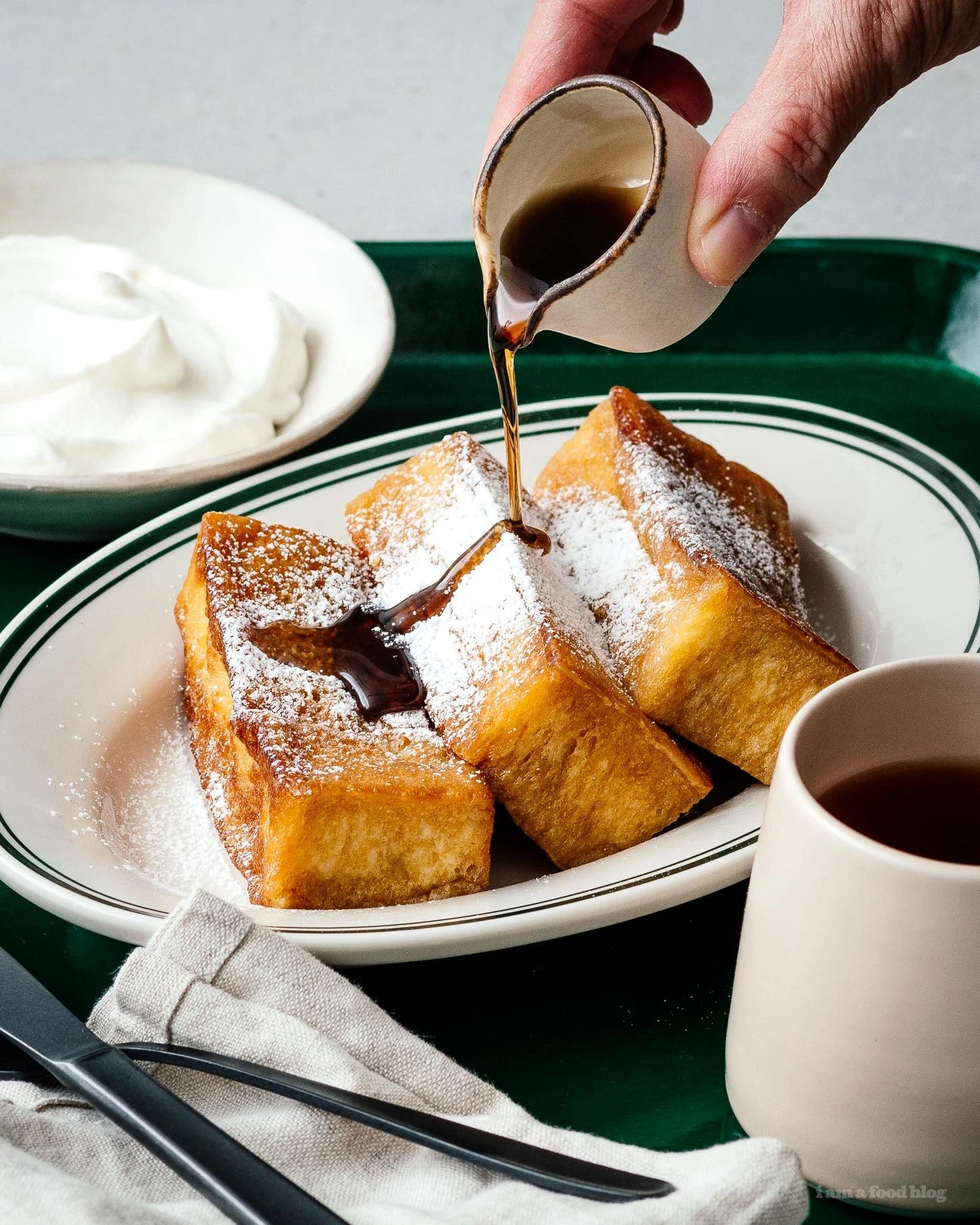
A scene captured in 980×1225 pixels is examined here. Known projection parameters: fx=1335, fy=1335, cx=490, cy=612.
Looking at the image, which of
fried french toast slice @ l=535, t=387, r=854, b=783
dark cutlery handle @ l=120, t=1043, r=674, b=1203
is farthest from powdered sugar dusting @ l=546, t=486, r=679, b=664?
dark cutlery handle @ l=120, t=1043, r=674, b=1203

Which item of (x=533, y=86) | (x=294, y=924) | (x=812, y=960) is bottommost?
(x=294, y=924)

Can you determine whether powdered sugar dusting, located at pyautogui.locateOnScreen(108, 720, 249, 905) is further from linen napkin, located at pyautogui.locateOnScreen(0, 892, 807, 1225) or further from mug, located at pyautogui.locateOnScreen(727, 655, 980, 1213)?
mug, located at pyautogui.locateOnScreen(727, 655, 980, 1213)

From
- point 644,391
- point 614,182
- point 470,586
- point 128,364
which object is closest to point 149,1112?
point 470,586

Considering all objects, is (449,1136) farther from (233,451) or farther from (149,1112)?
(233,451)

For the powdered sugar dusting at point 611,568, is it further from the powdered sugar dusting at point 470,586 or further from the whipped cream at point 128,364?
the whipped cream at point 128,364

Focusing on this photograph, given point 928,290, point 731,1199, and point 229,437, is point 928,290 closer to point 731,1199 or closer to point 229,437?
point 229,437

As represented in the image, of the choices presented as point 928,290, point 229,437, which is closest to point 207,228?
point 229,437
